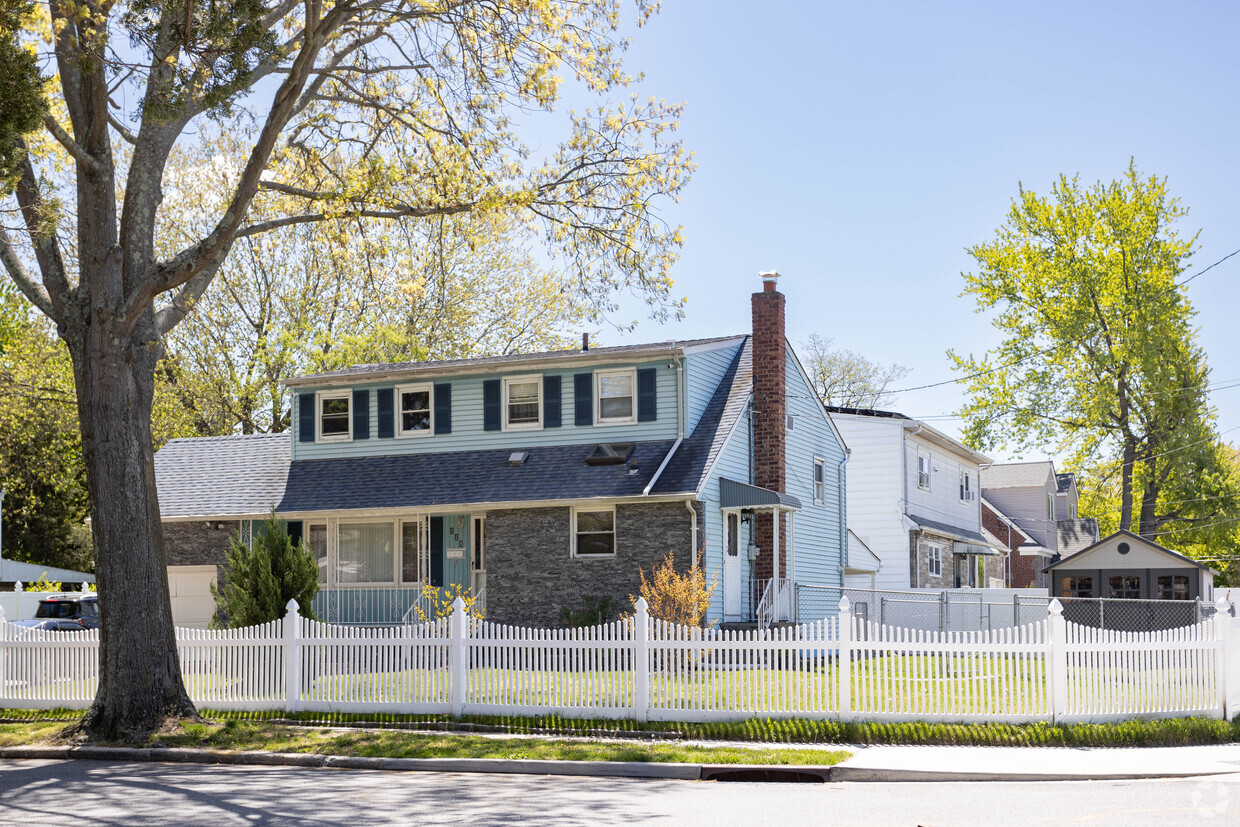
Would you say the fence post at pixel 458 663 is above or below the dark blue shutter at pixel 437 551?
below

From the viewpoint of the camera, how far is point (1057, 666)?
46.6 ft

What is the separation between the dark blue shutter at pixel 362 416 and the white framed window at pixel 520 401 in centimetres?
361

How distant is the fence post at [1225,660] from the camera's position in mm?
15125

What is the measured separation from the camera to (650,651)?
15180 mm

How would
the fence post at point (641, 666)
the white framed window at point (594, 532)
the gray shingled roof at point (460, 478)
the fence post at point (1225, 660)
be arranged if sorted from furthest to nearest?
the gray shingled roof at point (460, 478)
the white framed window at point (594, 532)
the fence post at point (1225, 660)
the fence post at point (641, 666)

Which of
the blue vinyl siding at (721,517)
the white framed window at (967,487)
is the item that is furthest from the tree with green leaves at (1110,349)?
the blue vinyl siding at (721,517)

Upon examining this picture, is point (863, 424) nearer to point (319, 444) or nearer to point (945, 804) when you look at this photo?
point (319, 444)

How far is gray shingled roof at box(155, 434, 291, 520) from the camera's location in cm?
2817

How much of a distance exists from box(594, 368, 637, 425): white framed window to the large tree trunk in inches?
468

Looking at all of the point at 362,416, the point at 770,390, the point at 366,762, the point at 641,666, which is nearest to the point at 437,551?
the point at 362,416

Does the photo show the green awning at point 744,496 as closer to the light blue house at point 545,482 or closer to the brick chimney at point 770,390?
the light blue house at point 545,482

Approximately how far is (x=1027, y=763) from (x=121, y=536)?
1110cm

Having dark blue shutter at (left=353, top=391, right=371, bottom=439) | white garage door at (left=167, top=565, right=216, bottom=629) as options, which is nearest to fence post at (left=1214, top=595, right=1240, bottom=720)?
dark blue shutter at (left=353, top=391, right=371, bottom=439)

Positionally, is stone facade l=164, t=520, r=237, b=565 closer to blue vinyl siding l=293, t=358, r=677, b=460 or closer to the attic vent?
blue vinyl siding l=293, t=358, r=677, b=460
